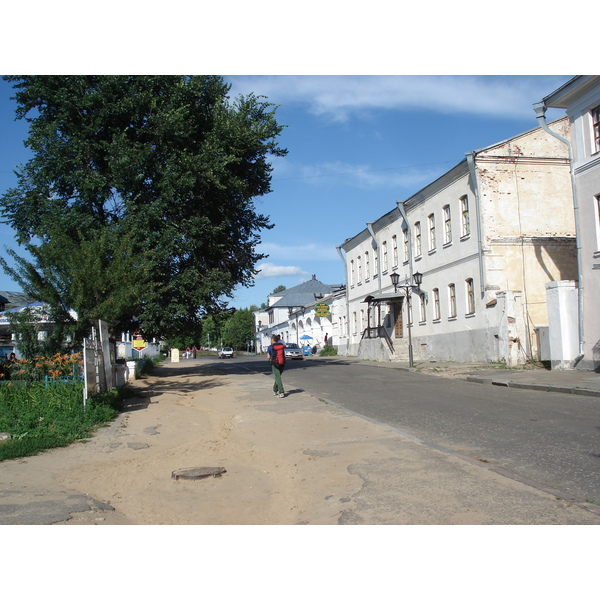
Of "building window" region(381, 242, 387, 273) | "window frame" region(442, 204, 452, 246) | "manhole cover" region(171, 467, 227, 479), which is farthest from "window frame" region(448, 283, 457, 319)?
"manhole cover" region(171, 467, 227, 479)

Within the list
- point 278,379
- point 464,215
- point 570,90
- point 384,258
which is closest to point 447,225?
point 464,215

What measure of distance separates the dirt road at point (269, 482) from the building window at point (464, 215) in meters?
18.1

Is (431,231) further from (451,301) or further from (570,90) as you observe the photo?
(570,90)

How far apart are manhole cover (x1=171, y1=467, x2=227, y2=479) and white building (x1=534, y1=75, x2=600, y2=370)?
1472 centimetres

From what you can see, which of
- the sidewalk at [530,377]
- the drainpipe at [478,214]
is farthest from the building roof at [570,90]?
the sidewalk at [530,377]

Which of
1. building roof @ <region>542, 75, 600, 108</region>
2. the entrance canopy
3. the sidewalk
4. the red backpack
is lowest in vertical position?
the sidewalk

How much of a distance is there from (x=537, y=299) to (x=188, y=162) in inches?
620

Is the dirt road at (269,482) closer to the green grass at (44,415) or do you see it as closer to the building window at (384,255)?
the green grass at (44,415)

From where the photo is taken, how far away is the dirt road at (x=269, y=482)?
17.6ft

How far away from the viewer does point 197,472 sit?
7559mm

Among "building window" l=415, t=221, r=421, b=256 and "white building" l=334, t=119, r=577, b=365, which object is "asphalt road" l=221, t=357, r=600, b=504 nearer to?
"white building" l=334, t=119, r=577, b=365

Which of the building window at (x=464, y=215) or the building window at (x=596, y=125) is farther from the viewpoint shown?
the building window at (x=464, y=215)

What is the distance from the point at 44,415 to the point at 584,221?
656 inches

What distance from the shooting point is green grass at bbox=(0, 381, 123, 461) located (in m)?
9.14
